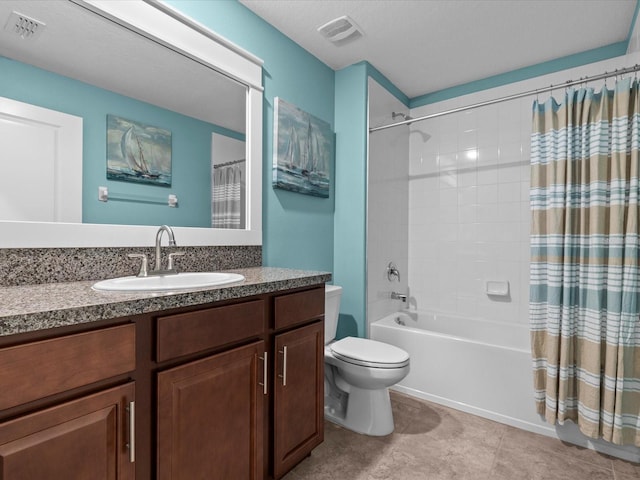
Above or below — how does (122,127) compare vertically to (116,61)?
below

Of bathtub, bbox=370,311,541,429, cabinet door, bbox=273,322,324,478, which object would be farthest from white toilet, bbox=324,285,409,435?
bathtub, bbox=370,311,541,429

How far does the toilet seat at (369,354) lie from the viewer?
1.83 m

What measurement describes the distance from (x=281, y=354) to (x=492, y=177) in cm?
232

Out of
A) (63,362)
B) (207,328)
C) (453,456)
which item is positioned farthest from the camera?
(453,456)

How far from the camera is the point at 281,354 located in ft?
4.57

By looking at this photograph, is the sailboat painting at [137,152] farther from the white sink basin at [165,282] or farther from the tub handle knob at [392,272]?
the tub handle knob at [392,272]

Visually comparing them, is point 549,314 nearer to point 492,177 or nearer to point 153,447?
point 492,177

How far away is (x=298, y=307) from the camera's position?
1.49 meters

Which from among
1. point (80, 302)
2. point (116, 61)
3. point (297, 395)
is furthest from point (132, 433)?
point (116, 61)

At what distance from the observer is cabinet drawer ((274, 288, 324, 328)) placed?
1.39m

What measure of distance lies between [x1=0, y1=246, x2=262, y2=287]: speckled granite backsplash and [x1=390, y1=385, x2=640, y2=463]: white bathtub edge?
5.61 ft

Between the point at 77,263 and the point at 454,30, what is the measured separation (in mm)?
2414

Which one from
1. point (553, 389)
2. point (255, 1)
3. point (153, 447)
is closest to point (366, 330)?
point (553, 389)

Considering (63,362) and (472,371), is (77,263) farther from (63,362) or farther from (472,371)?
(472,371)
